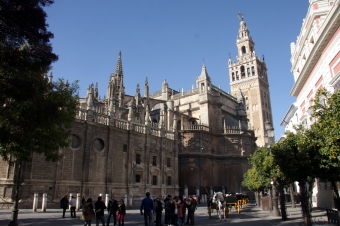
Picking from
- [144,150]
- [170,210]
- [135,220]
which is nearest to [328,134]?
[170,210]

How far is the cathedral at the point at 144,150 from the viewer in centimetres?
2138

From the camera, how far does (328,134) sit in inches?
389

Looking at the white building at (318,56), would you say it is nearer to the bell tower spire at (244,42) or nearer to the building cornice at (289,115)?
the building cornice at (289,115)

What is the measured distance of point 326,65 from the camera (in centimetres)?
1659

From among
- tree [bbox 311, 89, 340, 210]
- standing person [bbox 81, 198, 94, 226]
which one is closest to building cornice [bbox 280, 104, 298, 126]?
tree [bbox 311, 89, 340, 210]

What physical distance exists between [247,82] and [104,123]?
5330 cm

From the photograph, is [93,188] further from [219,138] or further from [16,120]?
[219,138]

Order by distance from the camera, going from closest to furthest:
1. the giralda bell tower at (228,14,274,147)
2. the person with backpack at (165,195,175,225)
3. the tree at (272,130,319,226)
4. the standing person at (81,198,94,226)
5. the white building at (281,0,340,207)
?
the standing person at (81,198,94,226), the tree at (272,130,319,226), the person with backpack at (165,195,175,225), the white building at (281,0,340,207), the giralda bell tower at (228,14,274,147)

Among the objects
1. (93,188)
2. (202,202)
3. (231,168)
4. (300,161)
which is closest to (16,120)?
(300,161)

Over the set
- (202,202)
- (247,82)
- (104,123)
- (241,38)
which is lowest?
(202,202)

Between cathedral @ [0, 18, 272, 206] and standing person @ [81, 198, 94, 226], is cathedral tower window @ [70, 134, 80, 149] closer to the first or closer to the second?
cathedral @ [0, 18, 272, 206]

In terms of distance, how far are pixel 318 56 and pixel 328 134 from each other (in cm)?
990

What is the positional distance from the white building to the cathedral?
14.2 m

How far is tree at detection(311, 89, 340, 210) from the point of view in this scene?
368 inches
